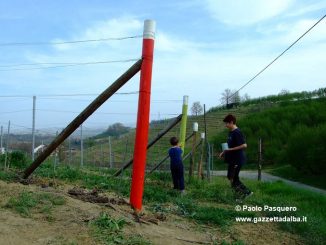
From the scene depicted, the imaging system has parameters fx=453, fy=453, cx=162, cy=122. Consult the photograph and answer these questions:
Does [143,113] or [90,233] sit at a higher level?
[143,113]

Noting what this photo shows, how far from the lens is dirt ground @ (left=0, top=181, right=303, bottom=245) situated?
402 cm

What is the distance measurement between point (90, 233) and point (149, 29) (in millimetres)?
2585

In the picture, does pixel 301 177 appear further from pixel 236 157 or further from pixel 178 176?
pixel 236 157

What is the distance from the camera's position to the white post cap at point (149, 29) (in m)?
5.50

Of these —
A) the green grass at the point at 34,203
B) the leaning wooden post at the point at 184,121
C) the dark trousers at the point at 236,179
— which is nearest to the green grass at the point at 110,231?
the green grass at the point at 34,203

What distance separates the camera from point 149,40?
553 centimetres

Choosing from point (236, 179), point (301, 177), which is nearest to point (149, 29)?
point (236, 179)

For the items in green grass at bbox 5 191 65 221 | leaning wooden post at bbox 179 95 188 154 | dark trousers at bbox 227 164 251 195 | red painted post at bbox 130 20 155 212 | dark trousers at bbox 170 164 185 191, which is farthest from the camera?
leaning wooden post at bbox 179 95 188 154

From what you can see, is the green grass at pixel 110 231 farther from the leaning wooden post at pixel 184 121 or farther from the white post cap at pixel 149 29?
the leaning wooden post at pixel 184 121

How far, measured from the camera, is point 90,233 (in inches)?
162

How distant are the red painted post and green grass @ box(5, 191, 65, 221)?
2.95 ft

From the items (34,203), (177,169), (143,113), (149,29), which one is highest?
(149,29)

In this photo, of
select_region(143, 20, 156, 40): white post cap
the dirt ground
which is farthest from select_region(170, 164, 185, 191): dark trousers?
select_region(143, 20, 156, 40): white post cap

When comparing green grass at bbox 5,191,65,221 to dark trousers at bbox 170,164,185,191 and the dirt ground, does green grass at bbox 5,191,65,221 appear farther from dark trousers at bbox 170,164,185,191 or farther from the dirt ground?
dark trousers at bbox 170,164,185,191
